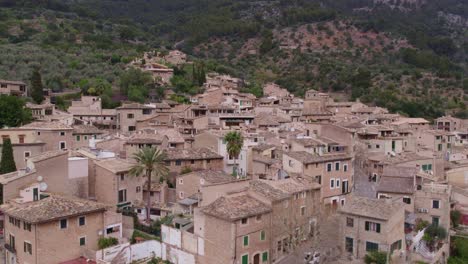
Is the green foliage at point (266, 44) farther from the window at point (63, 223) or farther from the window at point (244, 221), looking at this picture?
the window at point (63, 223)

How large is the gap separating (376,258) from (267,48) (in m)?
90.0

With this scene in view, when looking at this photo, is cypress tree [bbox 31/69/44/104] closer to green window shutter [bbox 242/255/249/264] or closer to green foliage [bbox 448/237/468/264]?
green window shutter [bbox 242/255/249/264]

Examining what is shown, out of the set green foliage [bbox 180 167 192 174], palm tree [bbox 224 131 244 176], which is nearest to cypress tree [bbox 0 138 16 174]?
green foliage [bbox 180 167 192 174]

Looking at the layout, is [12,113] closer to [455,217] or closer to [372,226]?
[372,226]

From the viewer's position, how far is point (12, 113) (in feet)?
153

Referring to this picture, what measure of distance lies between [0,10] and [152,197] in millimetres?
95041

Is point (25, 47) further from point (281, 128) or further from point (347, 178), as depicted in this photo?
point (347, 178)

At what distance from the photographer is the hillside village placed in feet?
89.8

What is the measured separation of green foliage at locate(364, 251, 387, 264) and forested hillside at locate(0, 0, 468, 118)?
1959 inches

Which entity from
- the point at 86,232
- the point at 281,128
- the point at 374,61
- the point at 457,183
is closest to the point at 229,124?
the point at 281,128

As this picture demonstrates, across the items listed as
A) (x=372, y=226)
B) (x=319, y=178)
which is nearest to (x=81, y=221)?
(x=372, y=226)

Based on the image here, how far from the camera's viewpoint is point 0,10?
378 ft

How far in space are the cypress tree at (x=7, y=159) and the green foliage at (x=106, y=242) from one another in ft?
29.2

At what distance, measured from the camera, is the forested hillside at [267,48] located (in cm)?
8081
